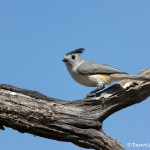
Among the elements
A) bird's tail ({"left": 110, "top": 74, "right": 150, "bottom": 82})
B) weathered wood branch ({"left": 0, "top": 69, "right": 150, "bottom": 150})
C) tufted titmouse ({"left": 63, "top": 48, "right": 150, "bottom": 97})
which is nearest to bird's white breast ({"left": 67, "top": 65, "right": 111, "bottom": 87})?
tufted titmouse ({"left": 63, "top": 48, "right": 150, "bottom": 97})

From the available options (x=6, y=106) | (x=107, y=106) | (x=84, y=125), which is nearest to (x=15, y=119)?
(x=6, y=106)

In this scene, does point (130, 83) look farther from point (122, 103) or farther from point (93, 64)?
point (93, 64)

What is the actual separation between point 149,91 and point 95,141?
1307 mm

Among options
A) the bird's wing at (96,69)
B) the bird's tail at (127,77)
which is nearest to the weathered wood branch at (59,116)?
the bird's tail at (127,77)

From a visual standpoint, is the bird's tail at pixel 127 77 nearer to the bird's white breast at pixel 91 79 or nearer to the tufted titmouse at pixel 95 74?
the tufted titmouse at pixel 95 74

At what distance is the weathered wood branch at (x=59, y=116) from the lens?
5.77 metres

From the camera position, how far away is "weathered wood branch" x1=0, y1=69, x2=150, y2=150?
5770 mm

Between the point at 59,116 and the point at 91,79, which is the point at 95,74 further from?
the point at 59,116

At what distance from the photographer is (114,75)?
258 inches

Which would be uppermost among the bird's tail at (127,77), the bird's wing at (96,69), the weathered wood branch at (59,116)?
the bird's wing at (96,69)

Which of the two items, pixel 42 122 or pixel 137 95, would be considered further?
pixel 137 95

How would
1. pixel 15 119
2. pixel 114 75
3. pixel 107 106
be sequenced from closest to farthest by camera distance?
1. pixel 15 119
2. pixel 107 106
3. pixel 114 75

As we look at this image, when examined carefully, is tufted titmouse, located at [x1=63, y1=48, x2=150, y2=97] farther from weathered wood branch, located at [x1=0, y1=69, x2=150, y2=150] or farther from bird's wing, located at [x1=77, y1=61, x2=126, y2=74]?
weathered wood branch, located at [x1=0, y1=69, x2=150, y2=150]

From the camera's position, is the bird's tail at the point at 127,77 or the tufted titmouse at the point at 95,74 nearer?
the bird's tail at the point at 127,77
